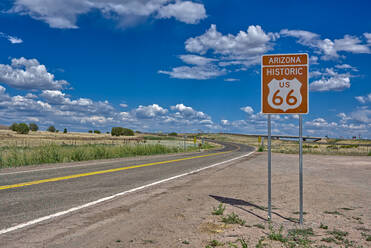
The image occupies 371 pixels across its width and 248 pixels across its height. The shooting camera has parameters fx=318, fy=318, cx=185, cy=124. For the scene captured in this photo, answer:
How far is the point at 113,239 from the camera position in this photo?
187 inches

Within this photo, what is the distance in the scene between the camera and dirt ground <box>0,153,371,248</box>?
15.4 ft

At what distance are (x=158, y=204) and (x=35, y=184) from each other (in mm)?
4406

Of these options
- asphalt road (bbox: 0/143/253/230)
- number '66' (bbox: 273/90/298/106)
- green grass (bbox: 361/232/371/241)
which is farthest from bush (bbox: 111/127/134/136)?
green grass (bbox: 361/232/371/241)

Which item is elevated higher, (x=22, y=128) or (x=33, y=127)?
(x=33, y=127)

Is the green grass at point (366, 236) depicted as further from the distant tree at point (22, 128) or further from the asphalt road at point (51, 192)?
the distant tree at point (22, 128)

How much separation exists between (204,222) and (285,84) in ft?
9.83

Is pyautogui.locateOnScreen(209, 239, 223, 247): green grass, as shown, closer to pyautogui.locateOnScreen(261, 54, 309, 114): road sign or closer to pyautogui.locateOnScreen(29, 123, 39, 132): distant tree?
pyautogui.locateOnScreen(261, 54, 309, 114): road sign

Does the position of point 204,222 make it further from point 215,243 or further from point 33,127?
point 33,127

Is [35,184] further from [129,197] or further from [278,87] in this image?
[278,87]

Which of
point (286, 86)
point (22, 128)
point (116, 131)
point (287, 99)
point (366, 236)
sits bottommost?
point (366, 236)

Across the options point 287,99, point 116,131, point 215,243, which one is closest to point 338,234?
point 215,243

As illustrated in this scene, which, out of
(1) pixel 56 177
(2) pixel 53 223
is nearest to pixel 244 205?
(2) pixel 53 223

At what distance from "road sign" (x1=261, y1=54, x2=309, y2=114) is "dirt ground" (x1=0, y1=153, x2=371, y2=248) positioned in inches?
85.1

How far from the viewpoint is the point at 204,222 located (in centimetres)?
580
